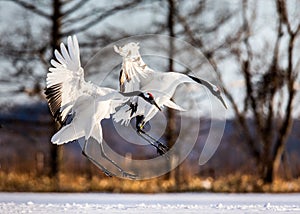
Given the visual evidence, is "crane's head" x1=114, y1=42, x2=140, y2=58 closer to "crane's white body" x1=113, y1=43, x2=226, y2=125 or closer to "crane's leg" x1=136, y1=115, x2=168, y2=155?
"crane's white body" x1=113, y1=43, x2=226, y2=125

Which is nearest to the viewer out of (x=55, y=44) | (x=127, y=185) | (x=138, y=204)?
(x=138, y=204)

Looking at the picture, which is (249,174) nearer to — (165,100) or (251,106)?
(251,106)

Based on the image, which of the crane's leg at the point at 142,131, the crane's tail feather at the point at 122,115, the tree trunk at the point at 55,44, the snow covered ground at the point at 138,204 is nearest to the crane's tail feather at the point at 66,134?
the crane's tail feather at the point at 122,115

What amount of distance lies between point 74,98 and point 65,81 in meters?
0.16

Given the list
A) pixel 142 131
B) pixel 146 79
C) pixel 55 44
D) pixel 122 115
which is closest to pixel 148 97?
pixel 146 79

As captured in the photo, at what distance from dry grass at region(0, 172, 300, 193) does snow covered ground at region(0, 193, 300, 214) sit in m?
0.66

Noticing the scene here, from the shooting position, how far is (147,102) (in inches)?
205

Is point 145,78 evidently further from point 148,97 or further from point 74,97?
point 74,97

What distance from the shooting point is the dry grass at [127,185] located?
945 cm

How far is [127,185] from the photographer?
956 centimetres

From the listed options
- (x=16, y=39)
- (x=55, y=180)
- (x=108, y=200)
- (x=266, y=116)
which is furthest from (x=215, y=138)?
(x=266, y=116)

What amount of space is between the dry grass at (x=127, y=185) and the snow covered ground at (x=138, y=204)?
2.17 feet

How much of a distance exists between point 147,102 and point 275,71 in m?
6.73

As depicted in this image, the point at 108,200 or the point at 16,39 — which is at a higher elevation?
the point at 16,39
